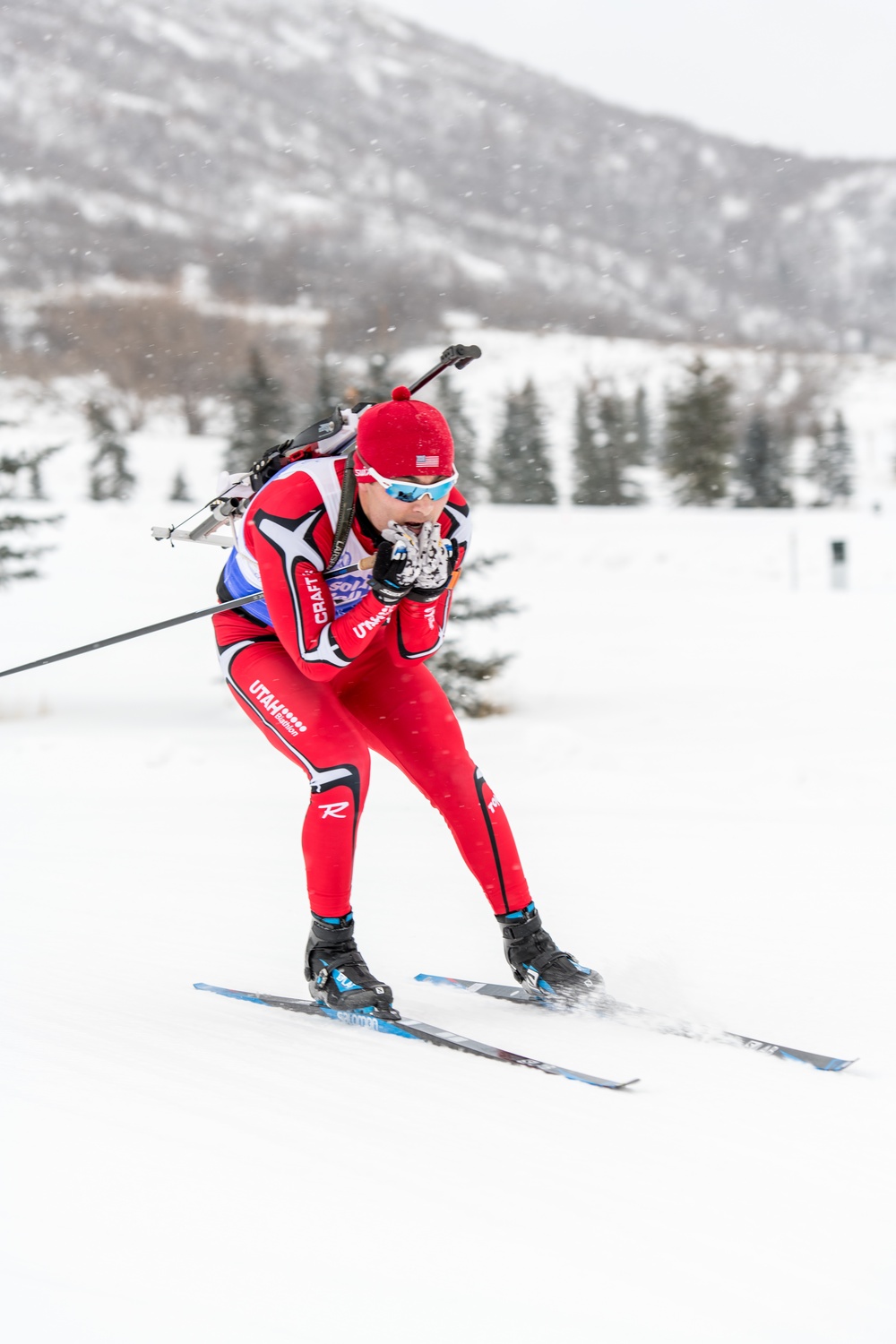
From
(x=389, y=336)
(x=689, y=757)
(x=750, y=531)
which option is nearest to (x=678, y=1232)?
(x=689, y=757)

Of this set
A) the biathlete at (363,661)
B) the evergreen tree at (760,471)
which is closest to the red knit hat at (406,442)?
the biathlete at (363,661)

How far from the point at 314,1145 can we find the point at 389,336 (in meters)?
11.2

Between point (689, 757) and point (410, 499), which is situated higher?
point (410, 499)

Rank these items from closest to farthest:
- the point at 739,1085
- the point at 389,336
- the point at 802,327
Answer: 1. the point at 739,1085
2. the point at 389,336
3. the point at 802,327

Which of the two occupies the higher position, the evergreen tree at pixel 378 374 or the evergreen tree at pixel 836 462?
the evergreen tree at pixel 836 462

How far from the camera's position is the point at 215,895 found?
539 cm

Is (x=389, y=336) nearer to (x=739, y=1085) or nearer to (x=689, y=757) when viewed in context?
(x=689, y=757)

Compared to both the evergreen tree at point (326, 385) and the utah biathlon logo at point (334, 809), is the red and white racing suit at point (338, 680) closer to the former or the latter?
the utah biathlon logo at point (334, 809)

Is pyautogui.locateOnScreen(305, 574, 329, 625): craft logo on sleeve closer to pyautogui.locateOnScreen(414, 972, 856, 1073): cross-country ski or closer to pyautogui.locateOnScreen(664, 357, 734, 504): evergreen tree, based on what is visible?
pyautogui.locateOnScreen(414, 972, 856, 1073): cross-country ski

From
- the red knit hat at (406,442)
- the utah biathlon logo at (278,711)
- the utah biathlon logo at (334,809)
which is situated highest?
the red knit hat at (406,442)

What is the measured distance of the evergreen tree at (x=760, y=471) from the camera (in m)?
43.6

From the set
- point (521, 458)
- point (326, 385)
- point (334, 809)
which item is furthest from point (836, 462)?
point (334, 809)

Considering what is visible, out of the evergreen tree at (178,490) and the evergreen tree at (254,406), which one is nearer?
the evergreen tree at (254,406)

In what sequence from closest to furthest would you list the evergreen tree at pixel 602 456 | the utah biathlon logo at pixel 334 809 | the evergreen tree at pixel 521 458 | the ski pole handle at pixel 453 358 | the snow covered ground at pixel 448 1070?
1. the snow covered ground at pixel 448 1070
2. the utah biathlon logo at pixel 334 809
3. the ski pole handle at pixel 453 358
4. the evergreen tree at pixel 521 458
5. the evergreen tree at pixel 602 456
